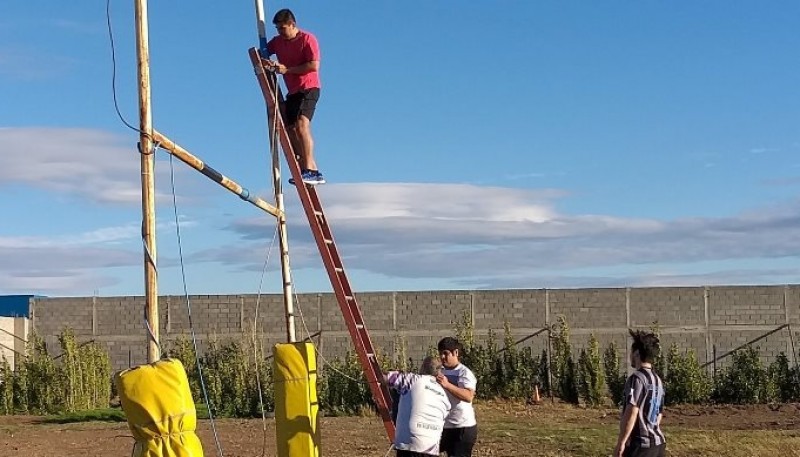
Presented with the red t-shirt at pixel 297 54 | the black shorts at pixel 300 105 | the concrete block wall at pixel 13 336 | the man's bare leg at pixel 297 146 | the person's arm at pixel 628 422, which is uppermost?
the red t-shirt at pixel 297 54

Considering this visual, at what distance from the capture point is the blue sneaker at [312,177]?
1059cm

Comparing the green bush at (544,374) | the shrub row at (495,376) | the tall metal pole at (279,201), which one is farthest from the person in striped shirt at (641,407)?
the green bush at (544,374)

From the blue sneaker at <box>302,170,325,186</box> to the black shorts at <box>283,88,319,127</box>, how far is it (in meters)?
0.47

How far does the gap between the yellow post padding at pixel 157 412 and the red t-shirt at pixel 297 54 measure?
14.2 feet

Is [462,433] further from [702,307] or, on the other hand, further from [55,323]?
[55,323]

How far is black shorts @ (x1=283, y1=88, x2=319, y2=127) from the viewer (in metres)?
10.6

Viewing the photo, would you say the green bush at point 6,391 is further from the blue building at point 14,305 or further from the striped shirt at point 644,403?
the striped shirt at point 644,403

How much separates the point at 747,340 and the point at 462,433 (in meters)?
16.2

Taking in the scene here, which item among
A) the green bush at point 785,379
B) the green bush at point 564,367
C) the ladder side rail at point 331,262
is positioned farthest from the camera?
the green bush at point 564,367

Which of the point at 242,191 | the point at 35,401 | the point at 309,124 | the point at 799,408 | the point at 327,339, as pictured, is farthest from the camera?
the point at 327,339

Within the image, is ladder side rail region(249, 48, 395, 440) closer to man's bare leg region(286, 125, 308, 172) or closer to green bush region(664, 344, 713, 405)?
man's bare leg region(286, 125, 308, 172)

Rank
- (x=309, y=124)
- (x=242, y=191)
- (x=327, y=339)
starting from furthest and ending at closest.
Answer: (x=327, y=339)
(x=309, y=124)
(x=242, y=191)

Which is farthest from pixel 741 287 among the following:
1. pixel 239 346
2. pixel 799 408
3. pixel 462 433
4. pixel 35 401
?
pixel 462 433

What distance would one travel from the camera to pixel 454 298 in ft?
84.0
